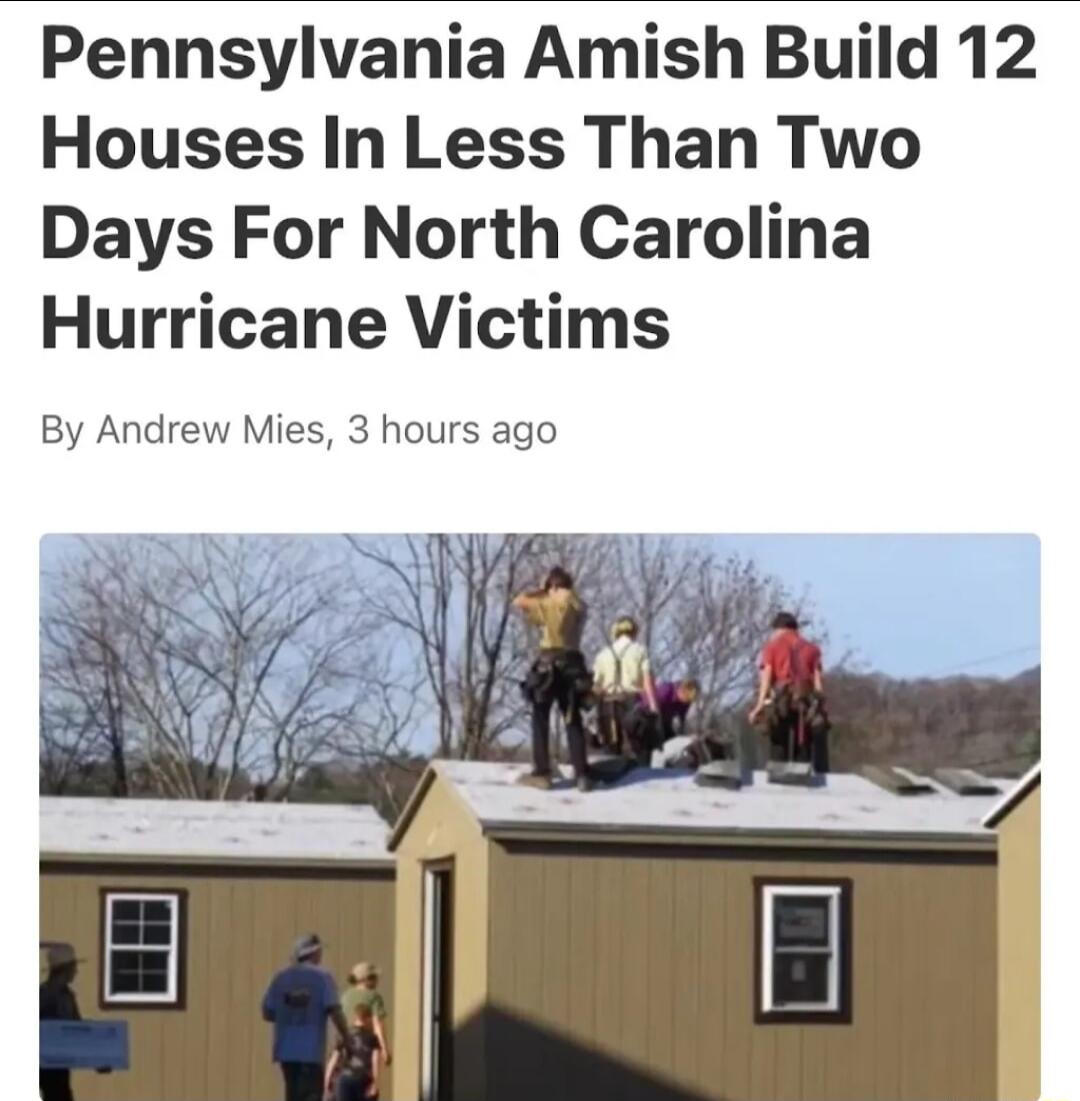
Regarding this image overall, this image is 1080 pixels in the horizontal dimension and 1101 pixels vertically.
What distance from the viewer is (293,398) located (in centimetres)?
707

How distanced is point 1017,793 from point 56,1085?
2314mm

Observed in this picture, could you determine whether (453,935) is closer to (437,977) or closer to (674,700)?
(437,977)

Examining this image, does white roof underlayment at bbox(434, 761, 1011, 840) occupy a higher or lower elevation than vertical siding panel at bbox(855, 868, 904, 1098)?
higher

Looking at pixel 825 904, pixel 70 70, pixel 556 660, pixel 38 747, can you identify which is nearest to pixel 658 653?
pixel 556 660

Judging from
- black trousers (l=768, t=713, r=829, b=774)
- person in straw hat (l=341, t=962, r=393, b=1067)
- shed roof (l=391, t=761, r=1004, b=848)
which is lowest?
person in straw hat (l=341, t=962, r=393, b=1067)

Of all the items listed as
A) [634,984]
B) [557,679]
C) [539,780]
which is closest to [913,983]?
[634,984]

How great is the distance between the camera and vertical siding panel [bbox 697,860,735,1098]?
23.8 ft

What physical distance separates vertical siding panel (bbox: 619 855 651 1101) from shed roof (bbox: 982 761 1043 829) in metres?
0.85

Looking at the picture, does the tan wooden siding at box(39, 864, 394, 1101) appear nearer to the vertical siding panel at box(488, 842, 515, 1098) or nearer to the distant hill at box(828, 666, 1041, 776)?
the vertical siding panel at box(488, 842, 515, 1098)

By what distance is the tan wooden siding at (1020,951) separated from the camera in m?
7.16

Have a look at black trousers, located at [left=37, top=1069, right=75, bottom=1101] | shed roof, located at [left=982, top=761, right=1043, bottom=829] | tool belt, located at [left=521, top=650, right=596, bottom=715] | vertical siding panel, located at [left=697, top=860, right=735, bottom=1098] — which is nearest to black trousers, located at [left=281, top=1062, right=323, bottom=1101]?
black trousers, located at [left=37, top=1069, right=75, bottom=1101]

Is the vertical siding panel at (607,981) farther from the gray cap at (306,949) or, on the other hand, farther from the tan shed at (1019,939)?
the tan shed at (1019,939)

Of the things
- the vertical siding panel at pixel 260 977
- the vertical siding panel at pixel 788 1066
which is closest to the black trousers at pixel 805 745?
the vertical siding panel at pixel 788 1066

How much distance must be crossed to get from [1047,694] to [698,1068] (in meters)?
1.19
